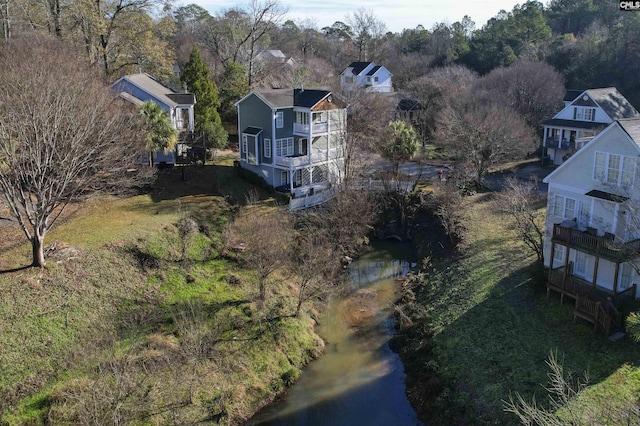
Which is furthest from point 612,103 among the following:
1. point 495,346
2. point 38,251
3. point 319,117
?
point 38,251

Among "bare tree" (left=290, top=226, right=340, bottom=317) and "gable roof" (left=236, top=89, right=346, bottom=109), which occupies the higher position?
"gable roof" (left=236, top=89, right=346, bottom=109)

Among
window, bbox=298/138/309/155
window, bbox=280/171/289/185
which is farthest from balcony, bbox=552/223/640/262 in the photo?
window, bbox=280/171/289/185

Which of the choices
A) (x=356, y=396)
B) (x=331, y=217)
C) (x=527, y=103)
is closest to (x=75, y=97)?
(x=331, y=217)

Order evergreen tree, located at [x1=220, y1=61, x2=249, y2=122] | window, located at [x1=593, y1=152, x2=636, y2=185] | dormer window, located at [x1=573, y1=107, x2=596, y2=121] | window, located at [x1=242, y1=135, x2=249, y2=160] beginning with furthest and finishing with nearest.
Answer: evergreen tree, located at [x1=220, y1=61, x2=249, y2=122] → dormer window, located at [x1=573, y1=107, x2=596, y2=121] → window, located at [x1=242, y1=135, x2=249, y2=160] → window, located at [x1=593, y1=152, x2=636, y2=185]

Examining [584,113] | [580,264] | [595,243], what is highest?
[584,113]

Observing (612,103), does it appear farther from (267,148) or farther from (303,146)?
(267,148)

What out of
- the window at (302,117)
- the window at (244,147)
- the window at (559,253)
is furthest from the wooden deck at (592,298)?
the window at (244,147)

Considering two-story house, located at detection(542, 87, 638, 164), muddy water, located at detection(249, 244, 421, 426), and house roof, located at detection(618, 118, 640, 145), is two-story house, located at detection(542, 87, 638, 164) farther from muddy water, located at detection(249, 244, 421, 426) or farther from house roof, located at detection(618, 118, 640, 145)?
muddy water, located at detection(249, 244, 421, 426)
